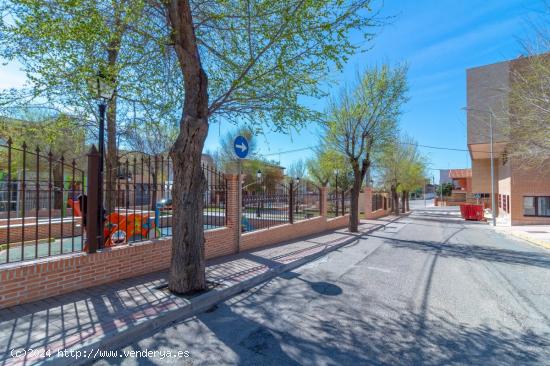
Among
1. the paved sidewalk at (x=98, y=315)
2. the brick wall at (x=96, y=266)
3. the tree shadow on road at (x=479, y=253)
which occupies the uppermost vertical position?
the brick wall at (x=96, y=266)

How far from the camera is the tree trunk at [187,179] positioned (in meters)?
4.95

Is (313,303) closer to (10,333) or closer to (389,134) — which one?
(10,333)

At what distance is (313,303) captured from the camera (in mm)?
4922

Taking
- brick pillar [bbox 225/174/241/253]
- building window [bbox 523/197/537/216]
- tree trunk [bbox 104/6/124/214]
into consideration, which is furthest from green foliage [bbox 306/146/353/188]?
building window [bbox 523/197/537/216]

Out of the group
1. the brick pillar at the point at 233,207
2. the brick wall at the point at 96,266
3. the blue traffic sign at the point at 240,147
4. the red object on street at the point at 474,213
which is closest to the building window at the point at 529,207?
the red object on street at the point at 474,213

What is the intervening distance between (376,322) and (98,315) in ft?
12.7

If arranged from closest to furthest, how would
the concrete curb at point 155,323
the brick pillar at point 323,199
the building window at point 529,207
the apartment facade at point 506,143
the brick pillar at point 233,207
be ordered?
the concrete curb at point 155,323 < the brick pillar at point 233,207 < the brick pillar at point 323,199 < the apartment facade at point 506,143 < the building window at point 529,207

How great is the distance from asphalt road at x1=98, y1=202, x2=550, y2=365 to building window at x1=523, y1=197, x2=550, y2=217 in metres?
17.8

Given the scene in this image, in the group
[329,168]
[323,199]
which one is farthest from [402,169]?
[323,199]

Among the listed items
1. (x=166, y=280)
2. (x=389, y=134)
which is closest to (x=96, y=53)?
(x=166, y=280)

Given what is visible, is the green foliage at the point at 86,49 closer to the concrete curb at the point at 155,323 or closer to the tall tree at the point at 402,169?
the concrete curb at the point at 155,323

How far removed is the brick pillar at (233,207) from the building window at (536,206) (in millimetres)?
22635

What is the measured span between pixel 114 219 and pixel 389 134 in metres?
12.0

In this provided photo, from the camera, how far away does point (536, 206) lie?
20.7m
